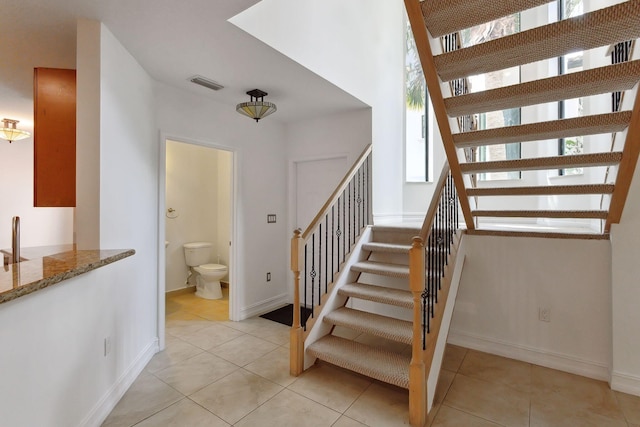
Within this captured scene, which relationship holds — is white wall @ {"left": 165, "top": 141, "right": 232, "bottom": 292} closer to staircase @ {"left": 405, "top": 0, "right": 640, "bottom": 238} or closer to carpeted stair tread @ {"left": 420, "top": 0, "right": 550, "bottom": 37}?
staircase @ {"left": 405, "top": 0, "right": 640, "bottom": 238}

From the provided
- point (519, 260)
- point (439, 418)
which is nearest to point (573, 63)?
point (519, 260)

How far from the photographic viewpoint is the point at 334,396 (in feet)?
7.41

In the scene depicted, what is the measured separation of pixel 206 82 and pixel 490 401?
11.5ft

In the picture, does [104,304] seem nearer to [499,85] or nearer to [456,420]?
[456,420]

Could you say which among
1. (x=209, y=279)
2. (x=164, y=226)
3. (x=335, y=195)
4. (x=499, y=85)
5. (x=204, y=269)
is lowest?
(x=209, y=279)

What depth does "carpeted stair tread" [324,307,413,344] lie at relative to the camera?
94.7 inches

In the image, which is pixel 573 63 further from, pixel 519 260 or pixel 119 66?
pixel 119 66

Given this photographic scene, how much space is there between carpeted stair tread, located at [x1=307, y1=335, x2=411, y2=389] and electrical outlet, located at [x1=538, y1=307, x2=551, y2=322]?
1.27 metres

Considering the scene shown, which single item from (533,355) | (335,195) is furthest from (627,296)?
(335,195)

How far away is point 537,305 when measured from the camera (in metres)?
2.75

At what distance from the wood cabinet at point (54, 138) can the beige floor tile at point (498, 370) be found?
11.2 feet

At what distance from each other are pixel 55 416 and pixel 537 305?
344 centimetres

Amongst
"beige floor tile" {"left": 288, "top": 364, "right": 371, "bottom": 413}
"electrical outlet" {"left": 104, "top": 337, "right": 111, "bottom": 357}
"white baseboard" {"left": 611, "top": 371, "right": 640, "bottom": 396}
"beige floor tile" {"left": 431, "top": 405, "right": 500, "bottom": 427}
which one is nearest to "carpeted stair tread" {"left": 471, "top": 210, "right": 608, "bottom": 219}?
"white baseboard" {"left": 611, "top": 371, "right": 640, "bottom": 396}

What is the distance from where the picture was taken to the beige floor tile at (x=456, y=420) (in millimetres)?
1960
